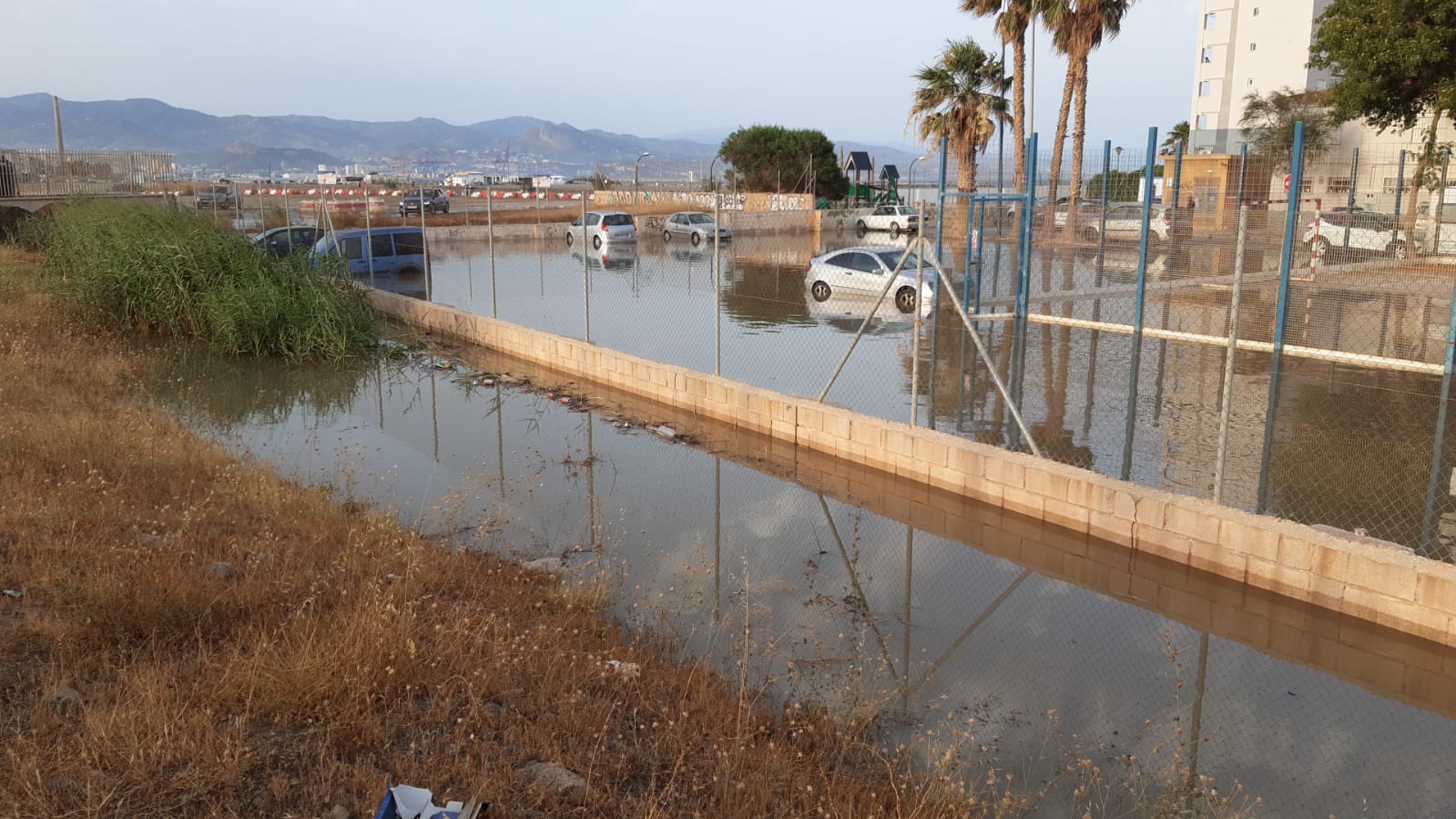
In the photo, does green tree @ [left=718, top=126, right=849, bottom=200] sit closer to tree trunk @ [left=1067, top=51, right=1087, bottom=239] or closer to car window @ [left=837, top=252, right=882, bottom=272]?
tree trunk @ [left=1067, top=51, right=1087, bottom=239]

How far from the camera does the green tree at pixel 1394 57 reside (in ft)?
87.6

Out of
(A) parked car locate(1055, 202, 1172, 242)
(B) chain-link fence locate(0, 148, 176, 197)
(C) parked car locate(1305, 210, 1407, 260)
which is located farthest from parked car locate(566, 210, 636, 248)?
(C) parked car locate(1305, 210, 1407, 260)

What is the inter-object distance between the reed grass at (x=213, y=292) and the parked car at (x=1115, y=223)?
1498 centimetres

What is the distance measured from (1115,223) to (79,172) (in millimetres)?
28295

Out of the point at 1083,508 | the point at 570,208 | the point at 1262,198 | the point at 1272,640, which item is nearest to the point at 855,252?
the point at 1262,198

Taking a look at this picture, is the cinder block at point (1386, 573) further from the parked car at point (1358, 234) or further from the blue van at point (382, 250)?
the blue van at point (382, 250)

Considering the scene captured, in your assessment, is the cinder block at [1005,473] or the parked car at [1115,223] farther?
the parked car at [1115,223]

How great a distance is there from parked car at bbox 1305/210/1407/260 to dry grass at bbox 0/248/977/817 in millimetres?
16059

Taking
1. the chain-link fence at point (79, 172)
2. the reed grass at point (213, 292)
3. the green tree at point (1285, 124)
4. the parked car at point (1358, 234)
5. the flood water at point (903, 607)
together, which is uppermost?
the green tree at point (1285, 124)

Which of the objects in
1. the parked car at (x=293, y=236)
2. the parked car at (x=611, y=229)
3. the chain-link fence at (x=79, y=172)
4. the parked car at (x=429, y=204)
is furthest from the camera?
the parked car at (x=429, y=204)

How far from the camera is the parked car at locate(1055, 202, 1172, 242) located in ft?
80.7

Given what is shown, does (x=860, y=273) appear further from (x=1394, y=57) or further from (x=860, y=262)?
(x=1394, y=57)

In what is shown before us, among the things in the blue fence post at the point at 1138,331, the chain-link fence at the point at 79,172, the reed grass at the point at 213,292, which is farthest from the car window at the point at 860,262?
the chain-link fence at the point at 79,172

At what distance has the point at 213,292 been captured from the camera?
1714 cm
